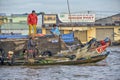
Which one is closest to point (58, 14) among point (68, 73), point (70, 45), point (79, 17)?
point (79, 17)

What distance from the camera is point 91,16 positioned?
5800 centimetres

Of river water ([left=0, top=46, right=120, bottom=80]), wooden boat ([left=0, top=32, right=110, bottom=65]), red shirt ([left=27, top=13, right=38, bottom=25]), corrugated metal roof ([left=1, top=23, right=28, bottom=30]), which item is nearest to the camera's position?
river water ([left=0, top=46, right=120, bottom=80])

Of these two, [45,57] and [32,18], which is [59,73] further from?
[32,18]

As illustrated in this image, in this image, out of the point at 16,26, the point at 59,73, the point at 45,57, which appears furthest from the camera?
the point at 16,26

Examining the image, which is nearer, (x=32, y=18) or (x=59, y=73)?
(x=59, y=73)

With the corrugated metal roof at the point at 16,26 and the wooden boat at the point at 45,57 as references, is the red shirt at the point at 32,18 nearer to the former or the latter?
the wooden boat at the point at 45,57

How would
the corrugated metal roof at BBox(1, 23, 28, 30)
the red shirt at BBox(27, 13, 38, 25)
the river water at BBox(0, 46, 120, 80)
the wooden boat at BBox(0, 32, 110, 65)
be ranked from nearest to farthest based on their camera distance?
the river water at BBox(0, 46, 120, 80)
the wooden boat at BBox(0, 32, 110, 65)
the red shirt at BBox(27, 13, 38, 25)
the corrugated metal roof at BBox(1, 23, 28, 30)

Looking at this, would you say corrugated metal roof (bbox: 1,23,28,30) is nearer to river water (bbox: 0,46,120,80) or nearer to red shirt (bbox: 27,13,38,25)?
red shirt (bbox: 27,13,38,25)

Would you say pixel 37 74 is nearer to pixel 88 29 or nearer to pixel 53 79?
pixel 53 79

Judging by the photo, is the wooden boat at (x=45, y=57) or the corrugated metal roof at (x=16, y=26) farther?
the corrugated metal roof at (x=16, y=26)

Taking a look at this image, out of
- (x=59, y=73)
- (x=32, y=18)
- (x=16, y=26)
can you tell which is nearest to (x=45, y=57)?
(x=32, y=18)

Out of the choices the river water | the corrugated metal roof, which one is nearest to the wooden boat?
the river water

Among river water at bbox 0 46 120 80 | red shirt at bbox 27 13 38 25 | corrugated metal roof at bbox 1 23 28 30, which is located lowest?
corrugated metal roof at bbox 1 23 28 30

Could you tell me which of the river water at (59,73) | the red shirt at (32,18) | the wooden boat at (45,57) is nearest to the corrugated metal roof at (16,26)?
the wooden boat at (45,57)
